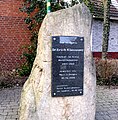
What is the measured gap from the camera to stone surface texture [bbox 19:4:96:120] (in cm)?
441

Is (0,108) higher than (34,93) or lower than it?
lower

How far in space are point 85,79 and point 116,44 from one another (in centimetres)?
1020

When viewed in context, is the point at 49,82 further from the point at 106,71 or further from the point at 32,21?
the point at 32,21

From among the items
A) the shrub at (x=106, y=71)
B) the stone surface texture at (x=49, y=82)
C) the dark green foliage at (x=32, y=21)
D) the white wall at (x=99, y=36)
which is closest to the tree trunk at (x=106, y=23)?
the shrub at (x=106, y=71)

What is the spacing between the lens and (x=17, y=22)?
397 inches

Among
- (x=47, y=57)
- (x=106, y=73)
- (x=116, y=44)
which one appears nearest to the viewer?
(x=47, y=57)

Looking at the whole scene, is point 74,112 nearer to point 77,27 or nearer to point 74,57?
point 74,57

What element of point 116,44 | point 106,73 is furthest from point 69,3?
point 116,44

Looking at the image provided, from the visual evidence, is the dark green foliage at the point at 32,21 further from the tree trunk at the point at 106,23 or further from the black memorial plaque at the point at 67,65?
the black memorial plaque at the point at 67,65

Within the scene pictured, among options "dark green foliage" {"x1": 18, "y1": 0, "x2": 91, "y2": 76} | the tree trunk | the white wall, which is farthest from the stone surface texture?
the white wall

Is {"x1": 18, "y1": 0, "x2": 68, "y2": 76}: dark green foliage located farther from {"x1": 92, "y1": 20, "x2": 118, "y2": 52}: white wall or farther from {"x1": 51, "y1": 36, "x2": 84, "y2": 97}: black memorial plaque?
{"x1": 51, "y1": 36, "x2": 84, "y2": 97}: black memorial plaque

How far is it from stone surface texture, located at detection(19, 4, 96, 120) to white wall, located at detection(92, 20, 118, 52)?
9131mm

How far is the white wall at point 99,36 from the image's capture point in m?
13.9

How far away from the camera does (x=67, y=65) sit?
4492mm
